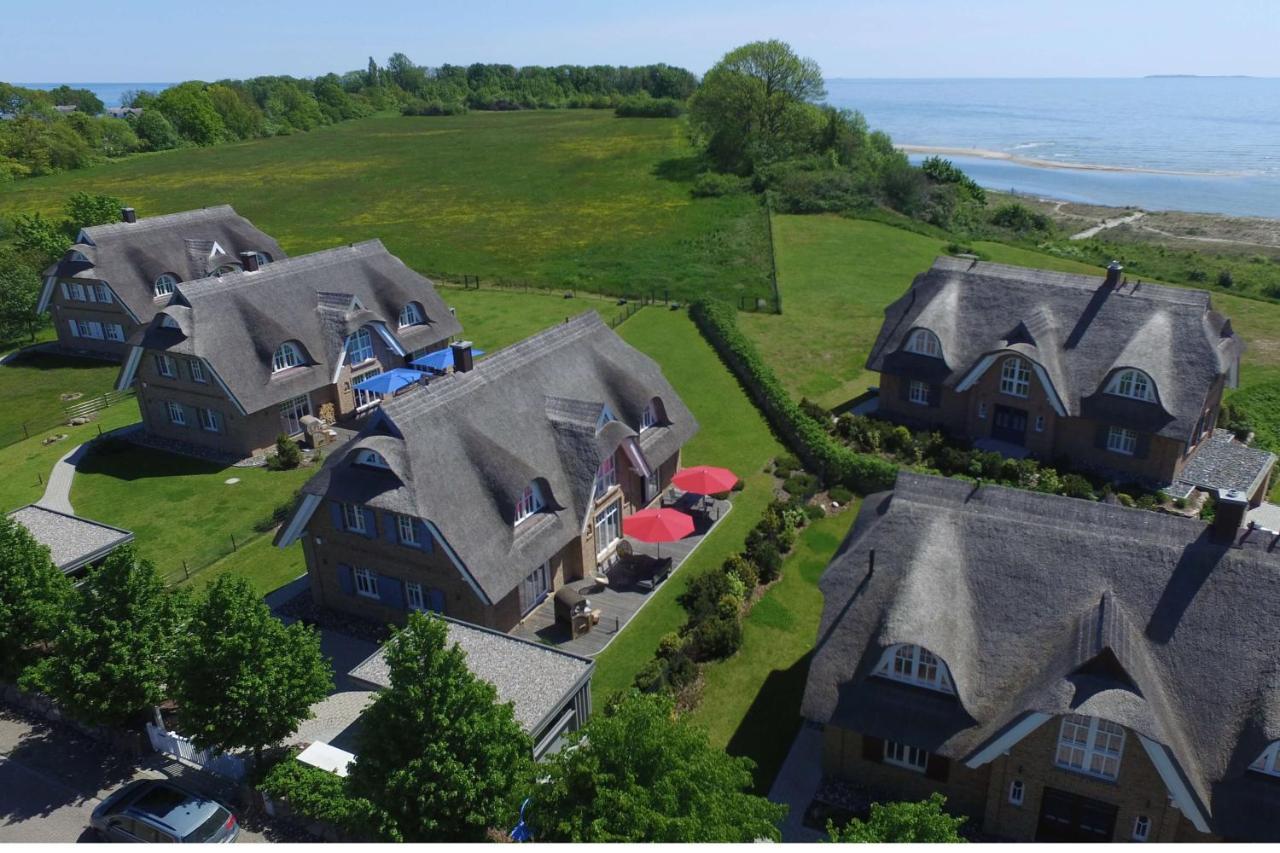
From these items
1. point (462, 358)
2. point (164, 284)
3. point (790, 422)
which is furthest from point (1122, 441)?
point (164, 284)

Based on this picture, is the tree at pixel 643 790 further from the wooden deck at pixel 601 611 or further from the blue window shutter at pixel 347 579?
the blue window shutter at pixel 347 579

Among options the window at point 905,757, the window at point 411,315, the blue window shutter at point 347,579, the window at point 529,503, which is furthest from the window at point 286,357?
the window at point 905,757

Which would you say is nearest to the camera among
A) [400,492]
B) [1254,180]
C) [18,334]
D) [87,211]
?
[400,492]

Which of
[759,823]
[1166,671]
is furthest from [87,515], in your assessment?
[1166,671]

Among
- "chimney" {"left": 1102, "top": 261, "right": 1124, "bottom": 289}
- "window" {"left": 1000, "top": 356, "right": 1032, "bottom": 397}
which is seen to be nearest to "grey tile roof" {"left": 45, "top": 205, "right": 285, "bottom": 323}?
"window" {"left": 1000, "top": 356, "right": 1032, "bottom": 397}

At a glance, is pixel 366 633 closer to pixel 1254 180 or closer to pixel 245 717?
pixel 245 717

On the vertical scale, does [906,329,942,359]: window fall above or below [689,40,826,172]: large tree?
below

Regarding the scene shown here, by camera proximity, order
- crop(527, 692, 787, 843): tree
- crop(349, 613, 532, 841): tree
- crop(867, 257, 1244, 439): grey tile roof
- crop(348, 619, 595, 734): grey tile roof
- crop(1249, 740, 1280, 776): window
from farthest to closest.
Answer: crop(867, 257, 1244, 439): grey tile roof < crop(348, 619, 595, 734): grey tile roof < crop(1249, 740, 1280, 776): window < crop(349, 613, 532, 841): tree < crop(527, 692, 787, 843): tree

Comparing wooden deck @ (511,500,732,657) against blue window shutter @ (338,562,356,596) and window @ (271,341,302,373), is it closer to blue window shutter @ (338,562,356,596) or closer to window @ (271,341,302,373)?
blue window shutter @ (338,562,356,596)

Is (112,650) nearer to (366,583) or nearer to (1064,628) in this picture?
(366,583)
